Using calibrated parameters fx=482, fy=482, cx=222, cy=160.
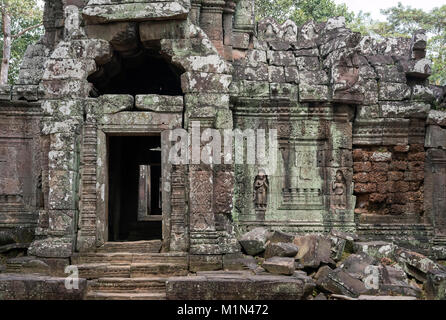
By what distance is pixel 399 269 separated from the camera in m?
6.73

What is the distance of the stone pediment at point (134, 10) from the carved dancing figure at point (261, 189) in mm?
2891

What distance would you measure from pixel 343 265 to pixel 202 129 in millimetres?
2725

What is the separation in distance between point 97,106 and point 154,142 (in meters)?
4.09

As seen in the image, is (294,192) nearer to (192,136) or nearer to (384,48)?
(192,136)

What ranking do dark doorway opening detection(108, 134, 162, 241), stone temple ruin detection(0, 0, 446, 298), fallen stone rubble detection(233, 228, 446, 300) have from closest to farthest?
fallen stone rubble detection(233, 228, 446, 300)
stone temple ruin detection(0, 0, 446, 298)
dark doorway opening detection(108, 134, 162, 241)

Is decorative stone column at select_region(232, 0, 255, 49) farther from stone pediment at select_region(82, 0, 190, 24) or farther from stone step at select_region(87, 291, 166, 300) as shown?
stone step at select_region(87, 291, 166, 300)

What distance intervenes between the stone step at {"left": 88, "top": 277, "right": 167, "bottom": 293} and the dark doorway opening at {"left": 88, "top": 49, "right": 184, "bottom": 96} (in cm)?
291

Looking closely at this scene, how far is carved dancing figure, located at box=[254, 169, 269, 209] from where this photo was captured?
26.7ft

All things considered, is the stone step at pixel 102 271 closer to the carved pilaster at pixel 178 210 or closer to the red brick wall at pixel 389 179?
the carved pilaster at pixel 178 210

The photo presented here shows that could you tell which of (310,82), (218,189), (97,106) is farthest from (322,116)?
(97,106)

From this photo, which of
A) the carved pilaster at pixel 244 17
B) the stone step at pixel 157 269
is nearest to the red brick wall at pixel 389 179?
the carved pilaster at pixel 244 17

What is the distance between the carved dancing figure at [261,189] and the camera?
320 inches

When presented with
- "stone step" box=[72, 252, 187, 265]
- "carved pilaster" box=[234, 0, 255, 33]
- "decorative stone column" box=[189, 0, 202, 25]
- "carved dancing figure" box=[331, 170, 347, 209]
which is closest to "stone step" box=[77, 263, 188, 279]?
"stone step" box=[72, 252, 187, 265]

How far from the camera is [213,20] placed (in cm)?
813
